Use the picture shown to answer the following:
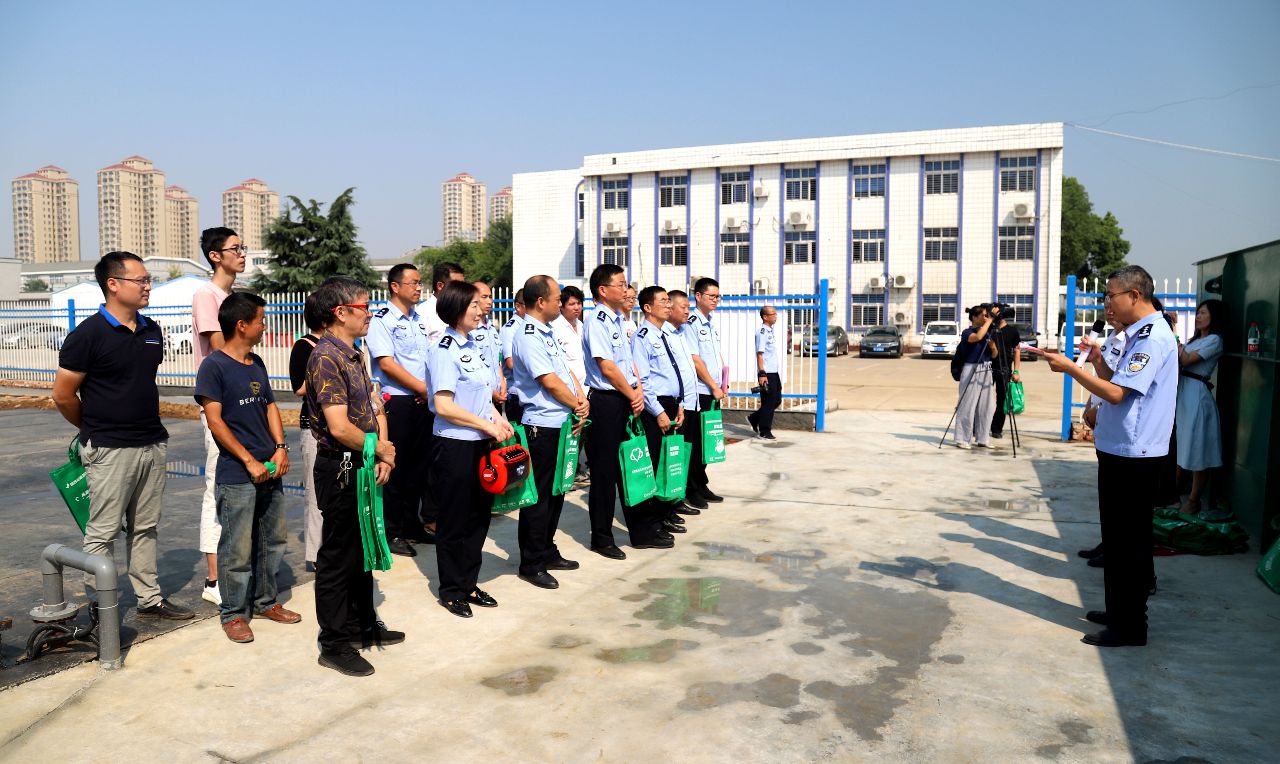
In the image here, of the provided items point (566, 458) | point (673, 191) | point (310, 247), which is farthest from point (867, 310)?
point (566, 458)

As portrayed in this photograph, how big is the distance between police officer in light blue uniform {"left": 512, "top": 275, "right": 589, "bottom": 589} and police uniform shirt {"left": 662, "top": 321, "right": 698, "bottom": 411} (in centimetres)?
133

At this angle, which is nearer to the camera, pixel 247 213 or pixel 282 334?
pixel 282 334

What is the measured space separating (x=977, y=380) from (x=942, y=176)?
2980cm

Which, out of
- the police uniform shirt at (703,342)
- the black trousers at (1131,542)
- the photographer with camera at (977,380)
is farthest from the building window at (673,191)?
the black trousers at (1131,542)

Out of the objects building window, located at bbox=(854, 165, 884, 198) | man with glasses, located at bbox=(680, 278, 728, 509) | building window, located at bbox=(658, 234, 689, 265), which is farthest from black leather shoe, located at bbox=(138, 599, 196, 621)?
building window, located at bbox=(658, 234, 689, 265)

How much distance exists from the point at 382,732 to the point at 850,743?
1742mm

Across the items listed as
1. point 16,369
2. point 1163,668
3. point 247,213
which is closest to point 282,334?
point 16,369

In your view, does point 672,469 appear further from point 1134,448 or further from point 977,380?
point 977,380

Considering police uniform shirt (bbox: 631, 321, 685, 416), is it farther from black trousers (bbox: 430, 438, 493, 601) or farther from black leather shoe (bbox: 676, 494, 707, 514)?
black trousers (bbox: 430, 438, 493, 601)

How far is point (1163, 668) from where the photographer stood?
12.9 ft

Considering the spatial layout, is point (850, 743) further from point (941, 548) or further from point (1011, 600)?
point (941, 548)

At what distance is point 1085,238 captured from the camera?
49.1 metres

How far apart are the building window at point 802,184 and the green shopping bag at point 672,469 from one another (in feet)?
116

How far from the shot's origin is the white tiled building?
35938 mm
